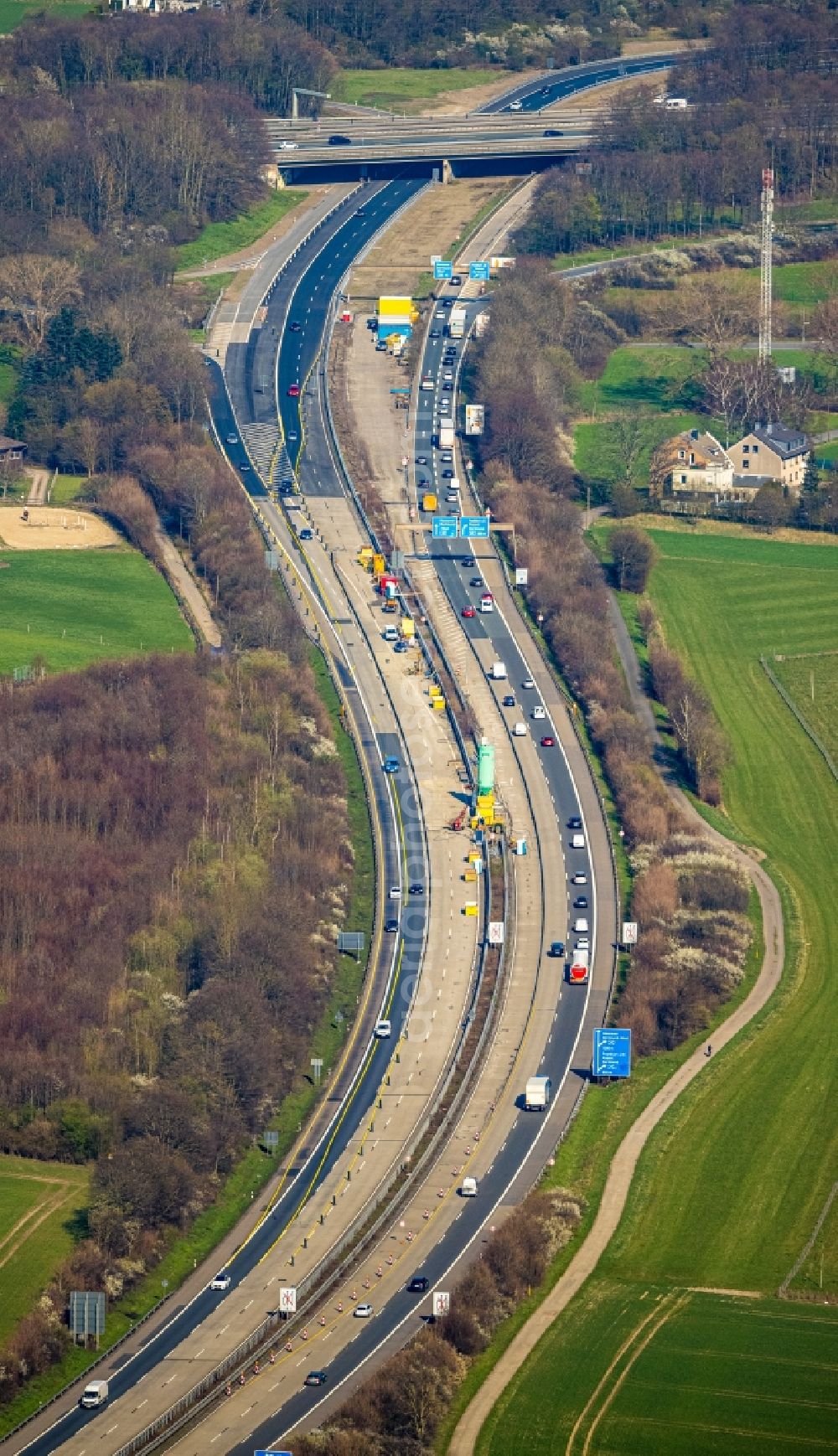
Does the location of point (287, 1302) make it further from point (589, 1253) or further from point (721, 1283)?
point (721, 1283)

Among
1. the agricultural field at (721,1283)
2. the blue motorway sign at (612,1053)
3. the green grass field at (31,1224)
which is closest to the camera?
the agricultural field at (721,1283)

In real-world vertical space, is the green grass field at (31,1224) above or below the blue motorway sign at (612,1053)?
below

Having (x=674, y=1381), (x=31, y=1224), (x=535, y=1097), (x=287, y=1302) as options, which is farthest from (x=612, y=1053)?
(x=31, y=1224)

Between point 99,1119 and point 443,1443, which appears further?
point 99,1119

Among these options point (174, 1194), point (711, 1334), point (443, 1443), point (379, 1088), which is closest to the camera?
point (443, 1443)

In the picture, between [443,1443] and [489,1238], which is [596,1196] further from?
[443,1443]

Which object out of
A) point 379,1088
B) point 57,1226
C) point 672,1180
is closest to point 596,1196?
point 672,1180

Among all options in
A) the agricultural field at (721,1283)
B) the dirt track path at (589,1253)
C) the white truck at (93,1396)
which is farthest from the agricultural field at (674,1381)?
the white truck at (93,1396)

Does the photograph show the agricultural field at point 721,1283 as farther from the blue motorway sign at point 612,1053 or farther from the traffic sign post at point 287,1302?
the traffic sign post at point 287,1302
